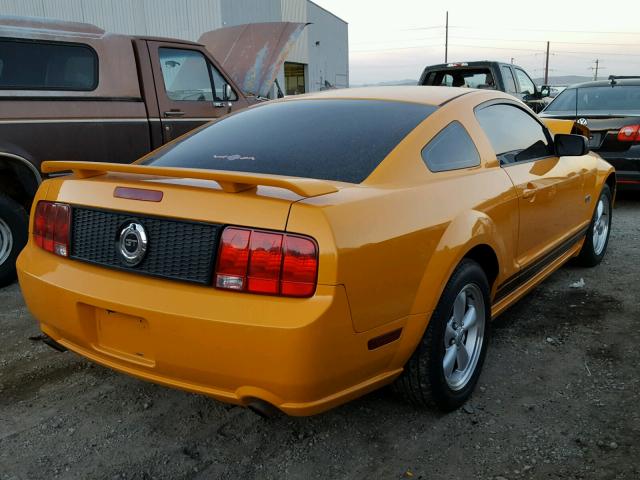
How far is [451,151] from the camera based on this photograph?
2.83 metres

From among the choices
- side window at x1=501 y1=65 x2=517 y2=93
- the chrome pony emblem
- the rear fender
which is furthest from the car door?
side window at x1=501 y1=65 x2=517 y2=93

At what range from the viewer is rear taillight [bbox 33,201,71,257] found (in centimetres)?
246

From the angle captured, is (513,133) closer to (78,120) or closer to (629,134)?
(78,120)

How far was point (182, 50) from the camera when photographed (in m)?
6.00

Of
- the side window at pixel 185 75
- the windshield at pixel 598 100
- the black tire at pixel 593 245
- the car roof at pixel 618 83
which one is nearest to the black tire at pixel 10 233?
the side window at pixel 185 75

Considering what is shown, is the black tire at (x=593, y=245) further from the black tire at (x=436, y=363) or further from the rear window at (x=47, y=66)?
the rear window at (x=47, y=66)

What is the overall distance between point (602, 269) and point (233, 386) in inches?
149

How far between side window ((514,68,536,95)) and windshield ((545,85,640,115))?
3.62 metres

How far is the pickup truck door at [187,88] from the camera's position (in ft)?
18.6

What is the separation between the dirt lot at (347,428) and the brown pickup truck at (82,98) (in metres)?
1.89

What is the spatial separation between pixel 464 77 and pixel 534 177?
25.6 feet

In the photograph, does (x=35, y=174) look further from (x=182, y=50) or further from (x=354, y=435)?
(x=354, y=435)

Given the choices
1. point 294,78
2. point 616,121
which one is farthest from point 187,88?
point 294,78

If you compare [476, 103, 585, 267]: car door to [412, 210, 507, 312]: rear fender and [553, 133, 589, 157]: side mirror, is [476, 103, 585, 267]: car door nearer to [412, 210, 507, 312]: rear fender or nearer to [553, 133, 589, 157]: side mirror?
[553, 133, 589, 157]: side mirror
